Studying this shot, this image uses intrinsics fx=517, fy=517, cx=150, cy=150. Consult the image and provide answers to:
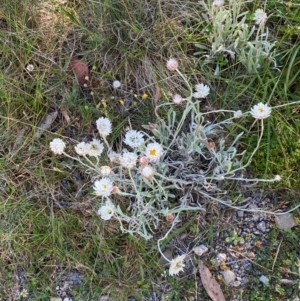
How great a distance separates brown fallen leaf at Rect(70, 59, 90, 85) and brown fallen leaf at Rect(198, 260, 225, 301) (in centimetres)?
71

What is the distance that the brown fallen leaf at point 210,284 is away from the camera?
4.99 feet

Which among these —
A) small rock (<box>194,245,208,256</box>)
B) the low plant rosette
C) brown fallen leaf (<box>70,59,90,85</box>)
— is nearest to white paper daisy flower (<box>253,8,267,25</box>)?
the low plant rosette

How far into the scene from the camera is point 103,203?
1.56 m

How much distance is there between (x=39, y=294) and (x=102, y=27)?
874 millimetres

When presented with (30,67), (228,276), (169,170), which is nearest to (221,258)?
(228,276)

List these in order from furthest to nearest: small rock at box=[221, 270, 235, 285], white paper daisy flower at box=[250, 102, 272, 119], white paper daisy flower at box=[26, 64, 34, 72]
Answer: white paper daisy flower at box=[26, 64, 34, 72] < small rock at box=[221, 270, 235, 285] < white paper daisy flower at box=[250, 102, 272, 119]

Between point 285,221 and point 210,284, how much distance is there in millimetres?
293

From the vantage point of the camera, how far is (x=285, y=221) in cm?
155

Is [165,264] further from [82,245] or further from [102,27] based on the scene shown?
[102,27]

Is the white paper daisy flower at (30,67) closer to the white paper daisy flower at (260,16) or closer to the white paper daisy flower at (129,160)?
the white paper daisy flower at (129,160)

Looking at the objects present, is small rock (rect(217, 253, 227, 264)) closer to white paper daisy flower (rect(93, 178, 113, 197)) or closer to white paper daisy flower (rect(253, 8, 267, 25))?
white paper daisy flower (rect(93, 178, 113, 197))

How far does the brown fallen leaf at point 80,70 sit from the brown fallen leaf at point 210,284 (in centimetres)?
71

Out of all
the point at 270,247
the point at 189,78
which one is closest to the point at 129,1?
the point at 189,78

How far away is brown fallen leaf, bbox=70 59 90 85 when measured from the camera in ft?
5.56
